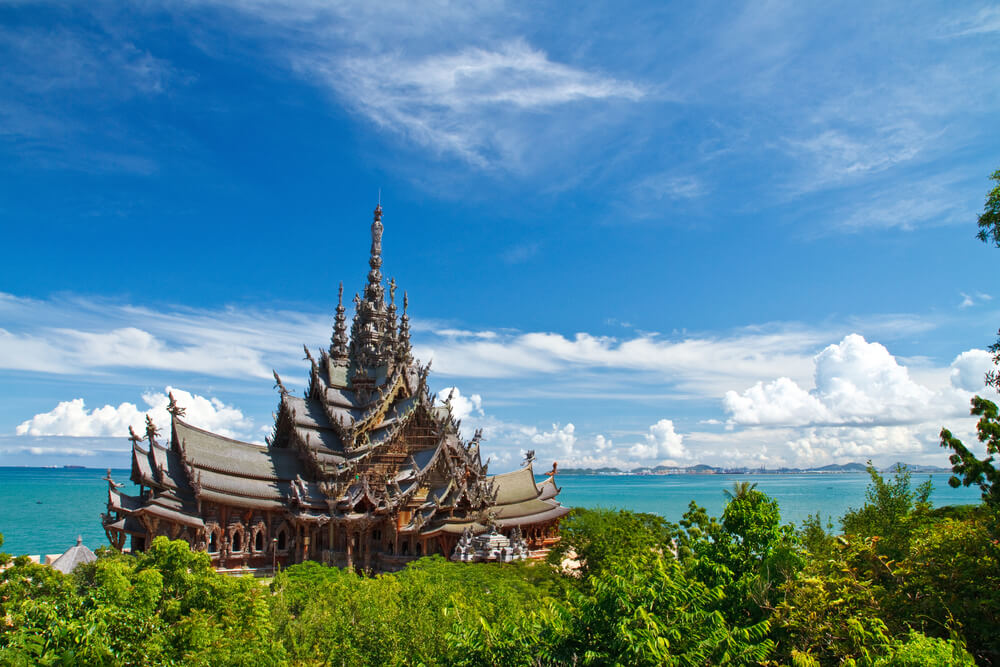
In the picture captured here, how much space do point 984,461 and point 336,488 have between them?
99.5ft

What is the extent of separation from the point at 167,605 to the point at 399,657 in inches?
207

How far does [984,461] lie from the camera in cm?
1485

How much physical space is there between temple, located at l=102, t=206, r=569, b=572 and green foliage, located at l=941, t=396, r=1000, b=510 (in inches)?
884

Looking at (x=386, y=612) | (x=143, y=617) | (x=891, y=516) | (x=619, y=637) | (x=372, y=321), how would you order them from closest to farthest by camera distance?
(x=619, y=637) → (x=143, y=617) → (x=386, y=612) → (x=891, y=516) → (x=372, y=321)

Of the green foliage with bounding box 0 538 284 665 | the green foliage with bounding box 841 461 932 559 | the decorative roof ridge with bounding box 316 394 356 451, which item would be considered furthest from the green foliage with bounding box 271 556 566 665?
the decorative roof ridge with bounding box 316 394 356 451

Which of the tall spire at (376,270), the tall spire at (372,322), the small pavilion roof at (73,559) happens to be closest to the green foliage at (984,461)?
the small pavilion roof at (73,559)

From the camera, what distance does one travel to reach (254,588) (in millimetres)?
15672

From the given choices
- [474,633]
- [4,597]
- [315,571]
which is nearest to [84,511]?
[315,571]

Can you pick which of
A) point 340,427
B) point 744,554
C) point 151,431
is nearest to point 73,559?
point 151,431

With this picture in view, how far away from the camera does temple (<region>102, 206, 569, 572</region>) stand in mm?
32750

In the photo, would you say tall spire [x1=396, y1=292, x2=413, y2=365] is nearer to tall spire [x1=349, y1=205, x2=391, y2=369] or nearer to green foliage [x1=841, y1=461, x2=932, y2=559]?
tall spire [x1=349, y1=205, x2=391, y2=369]

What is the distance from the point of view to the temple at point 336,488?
32.8 m

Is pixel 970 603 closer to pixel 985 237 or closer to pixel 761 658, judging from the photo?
pixel 761 658

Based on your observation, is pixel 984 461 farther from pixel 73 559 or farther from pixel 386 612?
pixel 73 559
